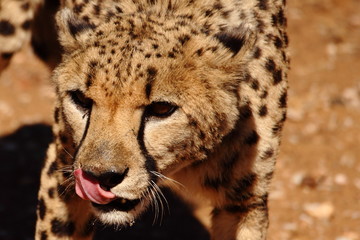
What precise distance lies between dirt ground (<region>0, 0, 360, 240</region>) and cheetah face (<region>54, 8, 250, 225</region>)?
1.90 metres

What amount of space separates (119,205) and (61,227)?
692 millimetres

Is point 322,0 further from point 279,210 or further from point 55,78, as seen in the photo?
point 55,78

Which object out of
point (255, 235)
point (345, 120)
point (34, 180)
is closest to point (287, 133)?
point (345, 120)

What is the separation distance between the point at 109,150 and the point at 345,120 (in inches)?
145

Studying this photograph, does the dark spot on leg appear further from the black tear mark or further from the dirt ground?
the dirt ground

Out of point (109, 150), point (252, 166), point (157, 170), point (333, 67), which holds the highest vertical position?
point (109, 150)

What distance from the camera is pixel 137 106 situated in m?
3.04

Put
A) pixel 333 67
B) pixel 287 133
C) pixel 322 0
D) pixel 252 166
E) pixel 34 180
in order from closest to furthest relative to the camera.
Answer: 1. pixel 252 166
2. pixel 34 180
3. pixel 287 133
4. pixel 333 67
5. pixel 322 0

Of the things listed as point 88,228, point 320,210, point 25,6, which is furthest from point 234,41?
point 320,210

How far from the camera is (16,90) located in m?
6.52

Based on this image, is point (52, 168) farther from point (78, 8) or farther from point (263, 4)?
point (263, 4)

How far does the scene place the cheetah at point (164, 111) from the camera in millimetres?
3043

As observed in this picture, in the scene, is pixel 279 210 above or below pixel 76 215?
below

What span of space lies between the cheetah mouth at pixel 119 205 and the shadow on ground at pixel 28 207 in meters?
1.78
